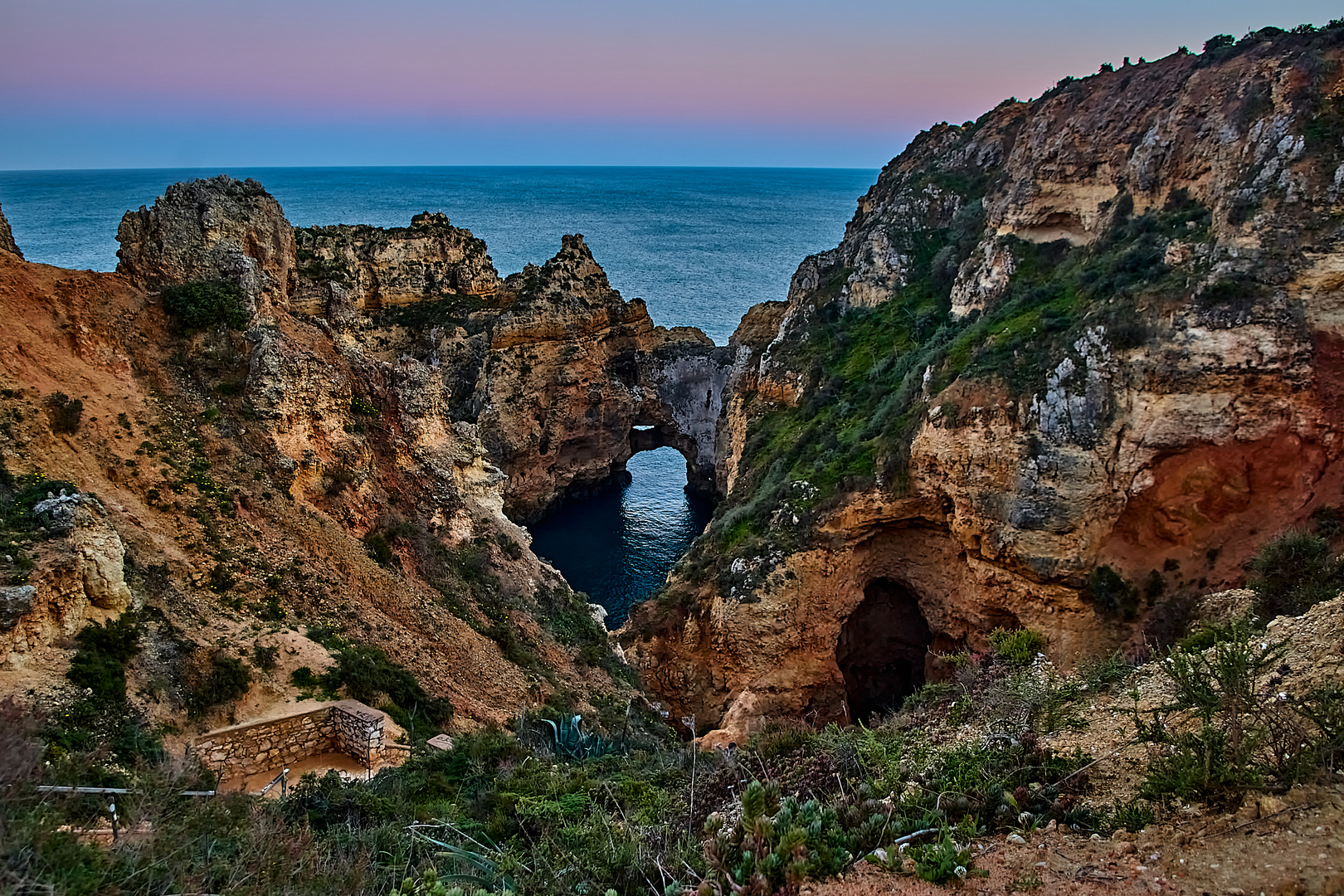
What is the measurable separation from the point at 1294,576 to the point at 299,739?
16.9 meters

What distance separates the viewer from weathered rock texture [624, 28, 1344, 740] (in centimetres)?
1862

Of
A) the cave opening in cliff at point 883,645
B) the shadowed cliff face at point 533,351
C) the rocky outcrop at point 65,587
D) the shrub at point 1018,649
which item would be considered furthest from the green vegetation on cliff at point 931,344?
the rocky outcrop at point 65,587

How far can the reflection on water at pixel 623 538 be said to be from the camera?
3941 centimetres

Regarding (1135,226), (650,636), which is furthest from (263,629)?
(1135,226)

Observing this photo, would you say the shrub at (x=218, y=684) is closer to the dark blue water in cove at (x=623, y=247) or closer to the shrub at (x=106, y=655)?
the shrub at (x=106, y=655)

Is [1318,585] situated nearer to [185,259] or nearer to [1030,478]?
[1030,478]

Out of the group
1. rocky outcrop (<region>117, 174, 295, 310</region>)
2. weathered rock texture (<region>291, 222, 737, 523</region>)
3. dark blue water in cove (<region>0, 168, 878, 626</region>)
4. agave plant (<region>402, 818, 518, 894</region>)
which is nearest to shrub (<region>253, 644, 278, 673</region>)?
agave plant (<region>402, 818, 518, 894</region>)

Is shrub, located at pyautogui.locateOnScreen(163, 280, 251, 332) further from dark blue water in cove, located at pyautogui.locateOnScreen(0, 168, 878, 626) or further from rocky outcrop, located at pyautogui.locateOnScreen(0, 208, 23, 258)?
dark blue water in cove, located at pyautogui.locateOnScreen(0, 168, 878, 626)

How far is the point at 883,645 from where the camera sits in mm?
26781

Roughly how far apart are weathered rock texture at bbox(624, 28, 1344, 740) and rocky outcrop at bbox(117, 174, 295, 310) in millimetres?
14729

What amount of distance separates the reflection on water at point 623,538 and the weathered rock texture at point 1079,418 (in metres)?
9.84

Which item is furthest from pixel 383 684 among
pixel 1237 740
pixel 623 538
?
pixel 623 538

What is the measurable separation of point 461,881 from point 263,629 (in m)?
7.09

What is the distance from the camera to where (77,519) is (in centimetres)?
1055
